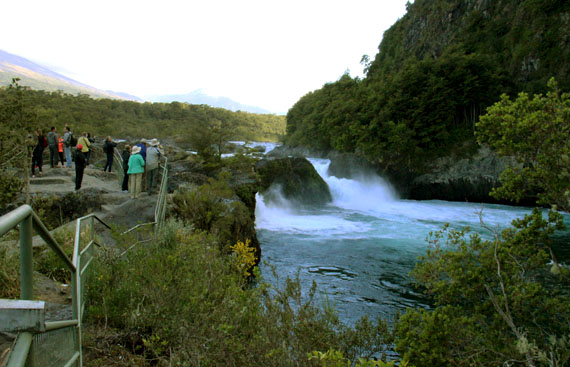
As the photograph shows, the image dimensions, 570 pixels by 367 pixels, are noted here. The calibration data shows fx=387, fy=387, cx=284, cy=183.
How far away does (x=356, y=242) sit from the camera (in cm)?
1691

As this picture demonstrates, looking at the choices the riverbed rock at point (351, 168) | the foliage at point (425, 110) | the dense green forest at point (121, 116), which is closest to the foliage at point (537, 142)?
the riverbed rock at point (351, 168)

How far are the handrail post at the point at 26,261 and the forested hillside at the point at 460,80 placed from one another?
1579 inches

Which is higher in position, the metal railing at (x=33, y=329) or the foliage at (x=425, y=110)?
the foliage at (x=425, y=110)

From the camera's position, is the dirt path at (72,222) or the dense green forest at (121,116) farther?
the dense green forest at (121,116)

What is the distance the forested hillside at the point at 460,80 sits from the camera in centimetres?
3850

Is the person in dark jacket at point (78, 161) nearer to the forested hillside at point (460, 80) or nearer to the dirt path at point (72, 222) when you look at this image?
the dirt path at point (72, 222)

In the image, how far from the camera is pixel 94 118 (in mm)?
65375

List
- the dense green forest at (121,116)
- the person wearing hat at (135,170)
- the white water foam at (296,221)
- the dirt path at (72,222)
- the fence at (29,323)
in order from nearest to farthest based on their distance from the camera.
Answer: the fence at (29,323) → the dirt path at (72,222) → the person wearing hat at (135,170) → the white water foam at (296,221) → the dense green forest at (121,116)

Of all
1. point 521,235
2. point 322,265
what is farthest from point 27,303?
point 322,265

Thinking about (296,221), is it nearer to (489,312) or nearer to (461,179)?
(489,312)

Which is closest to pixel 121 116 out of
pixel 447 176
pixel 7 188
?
pixel 447 176

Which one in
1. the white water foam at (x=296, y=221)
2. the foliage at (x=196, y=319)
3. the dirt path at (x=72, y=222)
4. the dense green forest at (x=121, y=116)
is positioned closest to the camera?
the foliage at (x=196, y=319)

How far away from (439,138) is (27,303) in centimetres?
4307

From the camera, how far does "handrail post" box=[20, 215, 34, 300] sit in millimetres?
1518
